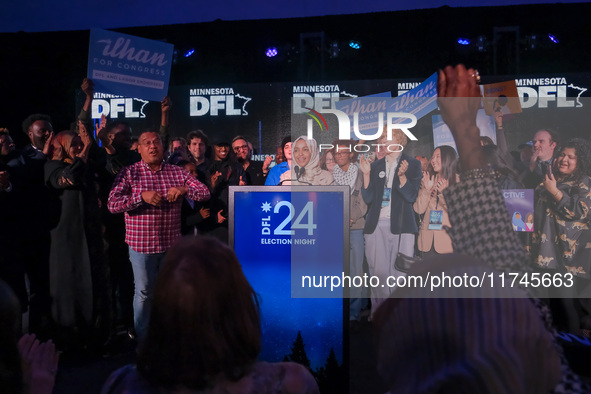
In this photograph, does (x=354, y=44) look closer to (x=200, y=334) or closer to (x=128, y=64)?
(x=128, y=64)

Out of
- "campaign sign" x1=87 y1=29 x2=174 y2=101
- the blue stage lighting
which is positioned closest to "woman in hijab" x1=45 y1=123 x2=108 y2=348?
"campaign sign" x1=87 y1=29 x2=174 y2=101

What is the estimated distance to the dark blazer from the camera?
5.43 meters

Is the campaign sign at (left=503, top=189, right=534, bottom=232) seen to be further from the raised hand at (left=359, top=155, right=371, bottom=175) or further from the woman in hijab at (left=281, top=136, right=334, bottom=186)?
the woman in hijab at (left=281, top=136, right=334, bottom=186)

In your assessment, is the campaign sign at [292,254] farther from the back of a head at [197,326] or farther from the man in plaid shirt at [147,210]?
the back of a head at [197,326]

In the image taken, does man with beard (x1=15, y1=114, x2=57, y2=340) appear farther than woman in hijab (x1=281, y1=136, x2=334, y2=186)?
No

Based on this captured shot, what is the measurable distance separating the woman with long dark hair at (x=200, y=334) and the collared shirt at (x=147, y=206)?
291cm

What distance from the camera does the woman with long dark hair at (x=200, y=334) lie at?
3.68 feet

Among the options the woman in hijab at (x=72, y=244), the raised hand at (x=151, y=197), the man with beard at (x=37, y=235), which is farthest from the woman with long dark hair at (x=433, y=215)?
the man with beard at (x=37, y=235)

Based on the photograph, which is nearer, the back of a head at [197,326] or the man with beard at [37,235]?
the back of a head at [197,326]

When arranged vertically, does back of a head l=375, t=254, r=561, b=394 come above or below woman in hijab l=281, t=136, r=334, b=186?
below

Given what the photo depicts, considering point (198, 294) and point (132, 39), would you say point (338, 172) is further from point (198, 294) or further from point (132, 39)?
point (198, 294)

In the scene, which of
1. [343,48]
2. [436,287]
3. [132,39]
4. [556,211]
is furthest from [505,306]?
[343,48]

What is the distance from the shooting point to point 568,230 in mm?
4527

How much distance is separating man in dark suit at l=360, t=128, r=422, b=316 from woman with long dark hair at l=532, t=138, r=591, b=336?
4.08 ft
